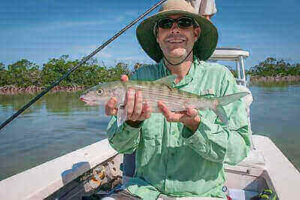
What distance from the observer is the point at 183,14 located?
2.64 metres

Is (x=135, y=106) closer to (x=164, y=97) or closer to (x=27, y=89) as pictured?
(x=164, y=97)

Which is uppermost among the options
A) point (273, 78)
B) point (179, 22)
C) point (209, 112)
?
point (273, 78)

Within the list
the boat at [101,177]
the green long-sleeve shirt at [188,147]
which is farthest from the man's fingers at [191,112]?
the boat at [101,177]

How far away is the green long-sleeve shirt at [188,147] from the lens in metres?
2.31

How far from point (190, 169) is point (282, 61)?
428 feet

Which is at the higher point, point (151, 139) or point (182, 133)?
point (182, 133)

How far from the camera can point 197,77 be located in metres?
2.77

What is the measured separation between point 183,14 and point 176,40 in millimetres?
296

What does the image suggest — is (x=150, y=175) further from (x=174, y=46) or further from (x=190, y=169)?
(x=174, y=46)

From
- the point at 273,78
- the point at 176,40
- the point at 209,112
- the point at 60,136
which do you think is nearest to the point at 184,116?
the point at 209,112

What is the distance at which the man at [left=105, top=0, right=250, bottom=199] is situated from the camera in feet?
7.50

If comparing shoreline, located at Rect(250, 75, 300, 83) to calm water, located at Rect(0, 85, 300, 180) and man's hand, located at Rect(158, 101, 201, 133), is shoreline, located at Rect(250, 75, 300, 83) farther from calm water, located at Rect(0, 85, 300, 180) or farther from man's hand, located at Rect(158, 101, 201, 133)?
man's hand, located at Rect(158, 101, 201, 133)

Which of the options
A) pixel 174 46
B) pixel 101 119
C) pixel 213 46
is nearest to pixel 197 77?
pixel 174 46

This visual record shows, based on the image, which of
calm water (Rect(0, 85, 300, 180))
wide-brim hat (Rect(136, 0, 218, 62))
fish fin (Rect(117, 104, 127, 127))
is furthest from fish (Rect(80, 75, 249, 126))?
calm water (Rect(0, 85, 300, 180))
